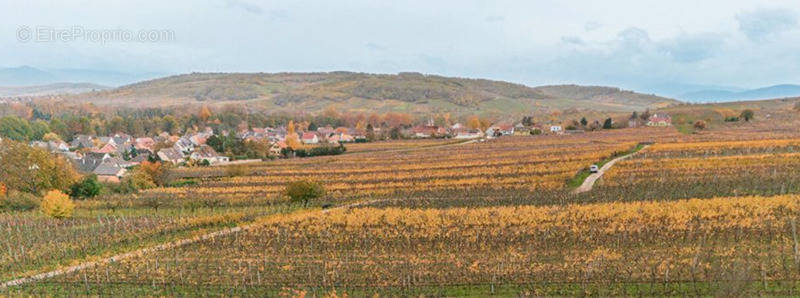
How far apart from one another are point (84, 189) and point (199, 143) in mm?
64730

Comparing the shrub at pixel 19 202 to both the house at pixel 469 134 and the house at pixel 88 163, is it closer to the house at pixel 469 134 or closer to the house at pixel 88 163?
the house at pixel 88 163

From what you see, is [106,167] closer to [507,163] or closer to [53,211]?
[53,211]

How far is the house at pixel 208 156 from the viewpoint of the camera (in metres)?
89.6

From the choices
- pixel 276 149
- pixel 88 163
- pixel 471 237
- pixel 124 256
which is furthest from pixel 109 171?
pixel 471 237

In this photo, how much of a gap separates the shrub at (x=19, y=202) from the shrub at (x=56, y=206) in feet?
27.6

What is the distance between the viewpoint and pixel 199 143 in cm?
11638

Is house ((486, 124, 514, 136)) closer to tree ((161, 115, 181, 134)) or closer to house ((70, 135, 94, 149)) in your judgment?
tree ((161, 115, 181, 134))

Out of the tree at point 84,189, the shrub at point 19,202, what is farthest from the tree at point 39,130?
the shrub at point 19,202

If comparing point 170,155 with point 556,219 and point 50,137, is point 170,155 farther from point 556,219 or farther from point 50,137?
point 556,219

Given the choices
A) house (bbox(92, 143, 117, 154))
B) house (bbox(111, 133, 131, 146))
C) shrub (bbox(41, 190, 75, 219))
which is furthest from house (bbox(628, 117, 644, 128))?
shrub (bbox(41, 190, 75, 219))

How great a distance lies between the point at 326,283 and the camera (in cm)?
2325

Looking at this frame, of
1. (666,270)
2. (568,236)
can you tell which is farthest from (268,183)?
(666,270)

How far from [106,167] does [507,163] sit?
50.2 meters

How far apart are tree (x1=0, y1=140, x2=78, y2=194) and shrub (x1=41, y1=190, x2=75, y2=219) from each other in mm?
15084
